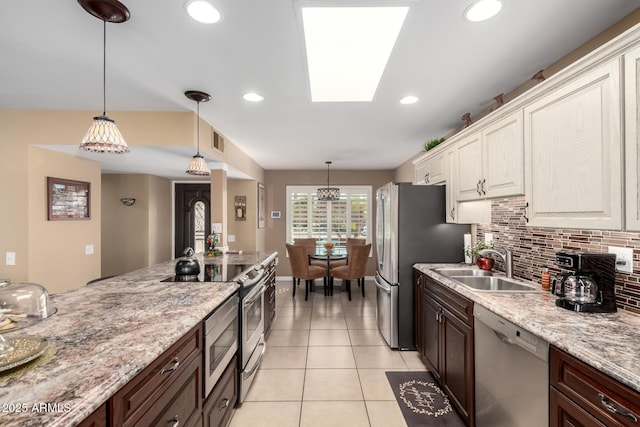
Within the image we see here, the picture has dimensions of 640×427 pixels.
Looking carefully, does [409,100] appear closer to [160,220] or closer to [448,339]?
[448,339]

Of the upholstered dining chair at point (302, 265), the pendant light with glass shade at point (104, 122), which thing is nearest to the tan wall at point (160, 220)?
the upholstered dining chair at point (302, 265)

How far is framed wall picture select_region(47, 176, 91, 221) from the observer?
2.95m

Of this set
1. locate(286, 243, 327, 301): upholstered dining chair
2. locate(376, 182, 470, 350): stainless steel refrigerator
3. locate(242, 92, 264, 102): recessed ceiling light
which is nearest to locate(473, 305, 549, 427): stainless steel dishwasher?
locate(376, 182, 470, 350): stainless steel refrigerator

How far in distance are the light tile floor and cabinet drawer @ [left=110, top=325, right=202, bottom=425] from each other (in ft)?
3.40

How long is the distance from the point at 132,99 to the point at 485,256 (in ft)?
11.3

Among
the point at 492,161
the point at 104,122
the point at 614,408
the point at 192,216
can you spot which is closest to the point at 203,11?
the point at 104,122

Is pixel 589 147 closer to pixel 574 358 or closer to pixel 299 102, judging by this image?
pixel 574 358

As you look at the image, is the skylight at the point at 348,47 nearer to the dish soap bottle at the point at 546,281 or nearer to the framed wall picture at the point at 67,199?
the dish soap bottle at the point at 546,281

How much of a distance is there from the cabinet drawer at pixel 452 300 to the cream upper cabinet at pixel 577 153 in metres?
0.66

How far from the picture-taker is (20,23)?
60.2 inches

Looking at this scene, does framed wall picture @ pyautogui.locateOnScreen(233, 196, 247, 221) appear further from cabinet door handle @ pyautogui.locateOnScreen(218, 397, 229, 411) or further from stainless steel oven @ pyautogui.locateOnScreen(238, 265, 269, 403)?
cabinet door handle @ pyautogui.locateOnScreen(218, 397, 229, 411)

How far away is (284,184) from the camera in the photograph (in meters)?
6.53

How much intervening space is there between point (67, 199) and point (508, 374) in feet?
13.7

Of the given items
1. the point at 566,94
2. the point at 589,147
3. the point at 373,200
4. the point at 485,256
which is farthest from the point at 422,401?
the point at 373,200
